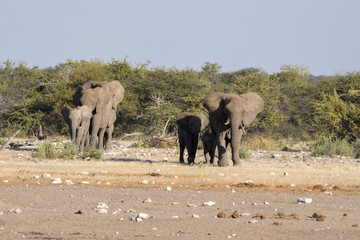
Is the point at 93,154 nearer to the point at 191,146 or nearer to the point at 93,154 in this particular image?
the point at 93,154

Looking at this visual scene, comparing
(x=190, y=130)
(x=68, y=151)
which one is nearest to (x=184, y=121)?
(x=190, y=130)

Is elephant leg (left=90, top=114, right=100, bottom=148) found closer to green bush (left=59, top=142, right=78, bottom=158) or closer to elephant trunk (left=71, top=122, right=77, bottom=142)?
elephant trunk (left=71, top=122, right=77, bottom=142)

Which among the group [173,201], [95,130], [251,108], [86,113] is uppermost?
[251,108]

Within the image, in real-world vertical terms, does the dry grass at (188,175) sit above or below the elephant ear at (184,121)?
below

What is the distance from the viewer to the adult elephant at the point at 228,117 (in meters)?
16.2

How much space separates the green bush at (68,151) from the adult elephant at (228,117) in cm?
450

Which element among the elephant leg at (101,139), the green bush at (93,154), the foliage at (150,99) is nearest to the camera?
the green bush at (93,154)

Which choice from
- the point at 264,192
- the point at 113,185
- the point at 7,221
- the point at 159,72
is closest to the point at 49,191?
the point at 113,185

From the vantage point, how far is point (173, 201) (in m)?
10.4

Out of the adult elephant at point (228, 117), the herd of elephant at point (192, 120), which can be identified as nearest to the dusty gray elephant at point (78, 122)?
the herd of elephant at point (192, 120)

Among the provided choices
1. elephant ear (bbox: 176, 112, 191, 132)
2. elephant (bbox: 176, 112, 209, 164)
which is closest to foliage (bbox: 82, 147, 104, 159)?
elephant (bbox: 176, 112, 209, 164)

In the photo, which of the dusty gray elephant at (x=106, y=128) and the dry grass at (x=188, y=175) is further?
the dusty gray elephant at (x=106, y=128)

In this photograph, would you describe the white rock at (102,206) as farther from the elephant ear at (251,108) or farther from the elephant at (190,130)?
the elephant at (190,130)

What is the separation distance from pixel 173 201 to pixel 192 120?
8098mm
